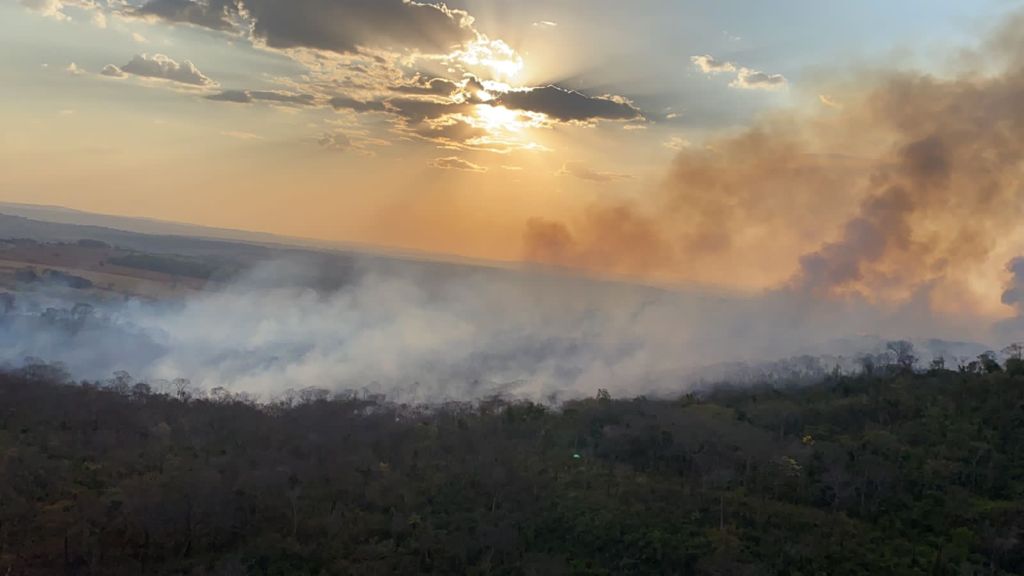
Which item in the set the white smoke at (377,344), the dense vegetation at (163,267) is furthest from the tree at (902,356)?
the dense vegetation at (163,267)

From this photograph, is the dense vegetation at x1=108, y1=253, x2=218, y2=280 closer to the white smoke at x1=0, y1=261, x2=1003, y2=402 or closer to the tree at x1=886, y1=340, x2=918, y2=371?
the white smoke at x1=0, y1=261, x2=1003, y2=402

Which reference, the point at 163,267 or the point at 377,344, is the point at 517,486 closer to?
the point at 377,344

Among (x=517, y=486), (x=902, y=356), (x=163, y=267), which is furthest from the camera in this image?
(x=163, y=267)

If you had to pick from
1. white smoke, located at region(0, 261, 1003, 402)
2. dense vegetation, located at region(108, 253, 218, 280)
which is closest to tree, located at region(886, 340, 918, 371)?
white smoke, located at region(0, 261, 1003, 402)

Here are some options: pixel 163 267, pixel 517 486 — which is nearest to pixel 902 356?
pixel 517 486

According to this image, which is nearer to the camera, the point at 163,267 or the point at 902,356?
the point at 902,356

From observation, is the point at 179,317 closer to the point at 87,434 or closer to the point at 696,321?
the point at 87,434

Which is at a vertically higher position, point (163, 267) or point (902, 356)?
point (902, 356)

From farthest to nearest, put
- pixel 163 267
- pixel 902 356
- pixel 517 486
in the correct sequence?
1. pixel 163 267
2. pixel 902 356
3. pixel 517 486

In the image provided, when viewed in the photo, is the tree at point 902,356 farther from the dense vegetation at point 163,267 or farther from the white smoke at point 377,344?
the dense vegetation at point 163,267

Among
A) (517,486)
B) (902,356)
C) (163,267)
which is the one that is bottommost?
(517,486)
